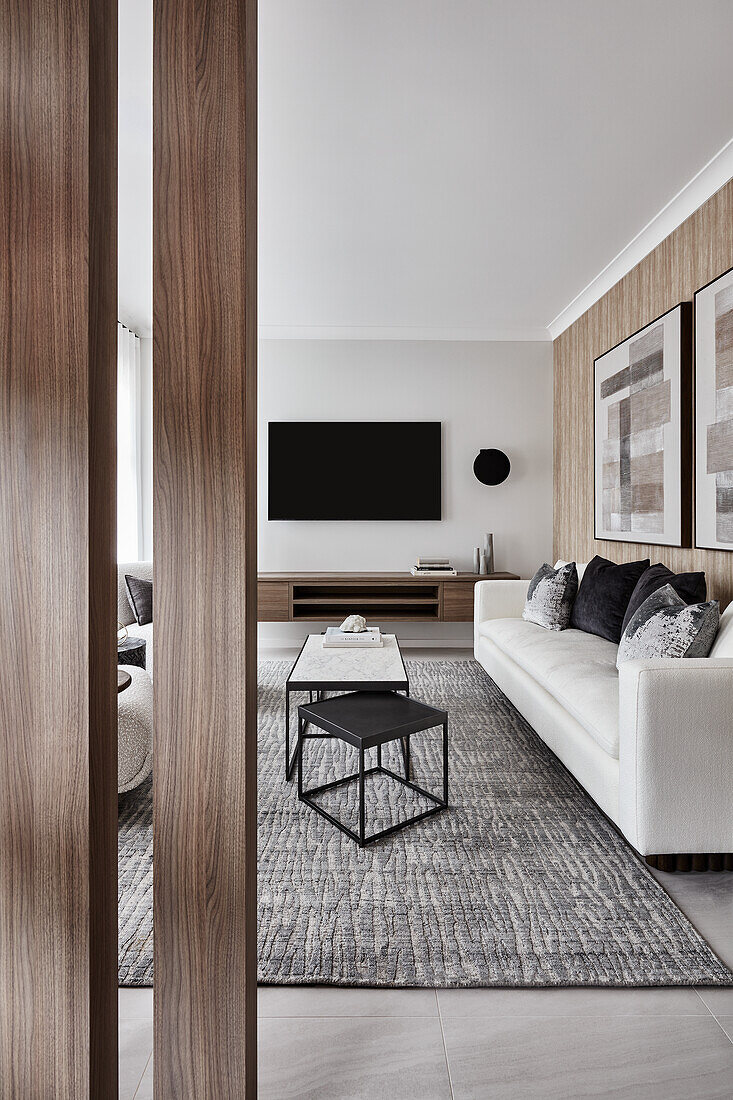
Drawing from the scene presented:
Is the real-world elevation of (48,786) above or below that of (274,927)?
above

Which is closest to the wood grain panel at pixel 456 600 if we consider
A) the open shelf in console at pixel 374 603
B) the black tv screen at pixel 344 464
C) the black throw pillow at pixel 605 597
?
the open shelf in console at pixel 374 603

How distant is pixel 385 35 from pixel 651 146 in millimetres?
1329

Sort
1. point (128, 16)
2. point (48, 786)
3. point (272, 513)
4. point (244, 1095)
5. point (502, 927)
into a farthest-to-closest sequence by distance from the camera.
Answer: point (272, 513) < point (128, 16) < point (502, 927) < point (244, 1095) < point (48, 786)

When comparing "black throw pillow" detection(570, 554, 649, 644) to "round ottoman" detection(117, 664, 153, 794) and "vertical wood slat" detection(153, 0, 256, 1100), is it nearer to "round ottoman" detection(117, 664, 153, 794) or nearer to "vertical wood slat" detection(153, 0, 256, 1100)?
"round ottoman" detection(117, 664, 153, 794)

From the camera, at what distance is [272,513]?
567 cm

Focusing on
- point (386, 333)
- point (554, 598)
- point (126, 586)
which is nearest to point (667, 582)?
point (554, 598)

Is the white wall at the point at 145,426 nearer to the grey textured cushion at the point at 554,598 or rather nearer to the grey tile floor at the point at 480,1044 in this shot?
the grey textured cushion at the point at 554,598

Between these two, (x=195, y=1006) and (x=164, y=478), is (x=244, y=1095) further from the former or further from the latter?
(x=164, y=478)

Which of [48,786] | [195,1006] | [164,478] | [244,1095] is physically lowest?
[244,1095]

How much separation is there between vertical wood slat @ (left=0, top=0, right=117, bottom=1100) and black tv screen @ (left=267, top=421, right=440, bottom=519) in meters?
4.68

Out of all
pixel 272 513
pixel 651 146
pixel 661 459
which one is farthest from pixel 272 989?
pixel 272 513

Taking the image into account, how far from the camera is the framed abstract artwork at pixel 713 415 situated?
2980 millimetres

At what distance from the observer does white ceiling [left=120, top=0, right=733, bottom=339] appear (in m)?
2.23

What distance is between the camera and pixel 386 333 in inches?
223
